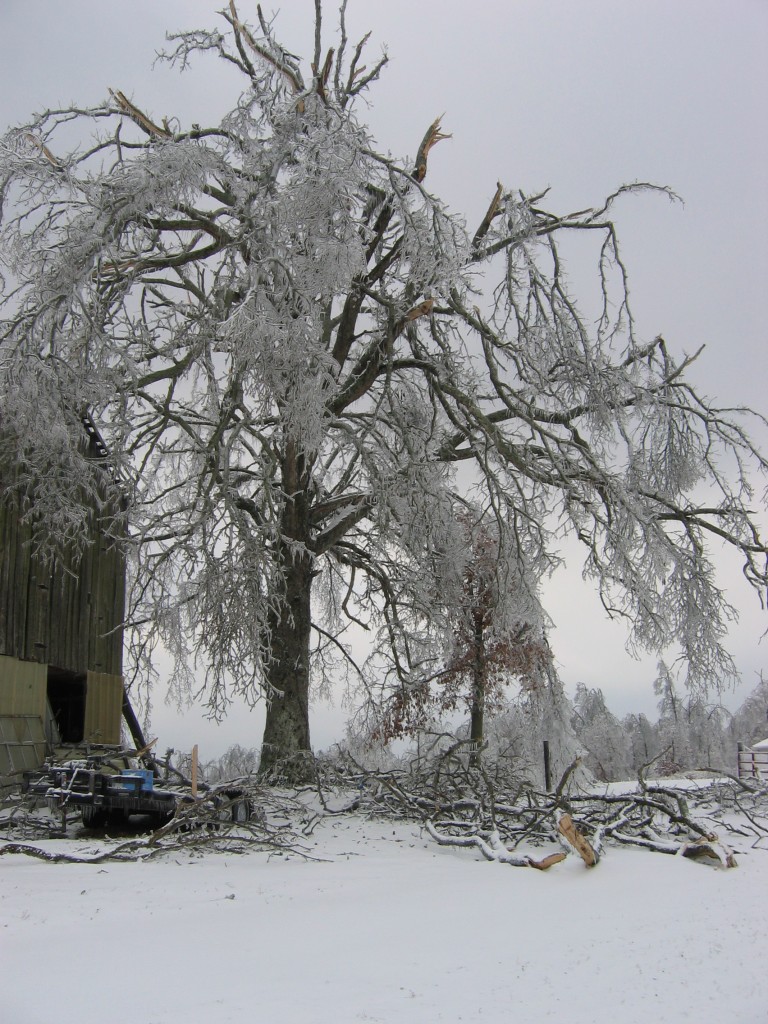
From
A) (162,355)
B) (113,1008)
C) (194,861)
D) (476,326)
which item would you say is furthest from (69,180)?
(113,1008)

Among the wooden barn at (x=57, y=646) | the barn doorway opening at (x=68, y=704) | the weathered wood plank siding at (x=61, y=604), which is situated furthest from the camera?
the barn doorway opening at (x=68, y=704)

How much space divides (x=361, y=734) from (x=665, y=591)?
7.46 meters

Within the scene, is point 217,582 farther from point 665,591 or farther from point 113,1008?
point 113,1008

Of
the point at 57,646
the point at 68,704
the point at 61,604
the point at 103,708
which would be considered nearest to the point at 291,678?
the point at 57,646

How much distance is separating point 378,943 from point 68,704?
11607 millimetres

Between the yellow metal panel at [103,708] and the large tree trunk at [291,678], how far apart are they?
11.3 feet

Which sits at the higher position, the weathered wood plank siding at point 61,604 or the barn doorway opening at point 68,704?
the weathered wood plank siding at point 61,604

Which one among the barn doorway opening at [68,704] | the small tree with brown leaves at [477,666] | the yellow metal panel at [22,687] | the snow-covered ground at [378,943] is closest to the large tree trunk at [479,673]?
the small tree with brown leaves at [477,666]

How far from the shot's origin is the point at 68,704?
14922mm

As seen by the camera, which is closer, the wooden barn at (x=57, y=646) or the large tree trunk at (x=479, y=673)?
the wooden barn at (x=57, y=646)

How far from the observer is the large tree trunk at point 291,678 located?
40.7ft

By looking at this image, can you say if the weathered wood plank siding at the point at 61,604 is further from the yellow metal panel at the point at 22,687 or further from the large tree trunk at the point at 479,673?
the large tree trunk at the point at 479,673

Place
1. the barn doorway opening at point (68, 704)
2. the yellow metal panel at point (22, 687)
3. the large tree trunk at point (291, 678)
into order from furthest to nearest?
the barn doorway opening at point (68, 704) → the large tree trunk at point (291, 678) → the yellow metal panel at point (22, 687)

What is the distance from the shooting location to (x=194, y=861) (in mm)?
7289
